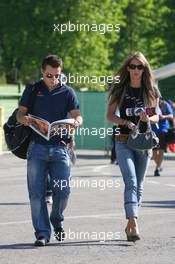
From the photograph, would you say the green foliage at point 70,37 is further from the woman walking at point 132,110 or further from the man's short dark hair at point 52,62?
the man's short dark hair at point 52,62

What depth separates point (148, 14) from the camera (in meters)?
63.7

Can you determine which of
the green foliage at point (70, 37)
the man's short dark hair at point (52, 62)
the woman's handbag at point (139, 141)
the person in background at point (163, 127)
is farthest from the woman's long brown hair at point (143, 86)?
the green foliage at point (70, 37)

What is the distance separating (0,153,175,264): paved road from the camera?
8883 millimetres

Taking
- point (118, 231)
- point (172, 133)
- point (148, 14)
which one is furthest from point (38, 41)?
point (118, 231)

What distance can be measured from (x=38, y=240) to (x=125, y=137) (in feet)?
4.38

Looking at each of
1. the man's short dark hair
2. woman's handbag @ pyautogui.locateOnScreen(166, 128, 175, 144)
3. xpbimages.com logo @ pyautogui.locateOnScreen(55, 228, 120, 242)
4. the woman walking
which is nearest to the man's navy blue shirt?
the man's short dark hair

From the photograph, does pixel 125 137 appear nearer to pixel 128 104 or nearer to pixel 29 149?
pixel 128 104

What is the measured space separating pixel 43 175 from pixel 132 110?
1105 millimetres

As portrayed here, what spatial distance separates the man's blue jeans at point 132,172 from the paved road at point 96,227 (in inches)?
14.1

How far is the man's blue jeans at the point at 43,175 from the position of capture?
9.58 m

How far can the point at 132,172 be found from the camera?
32.3ft

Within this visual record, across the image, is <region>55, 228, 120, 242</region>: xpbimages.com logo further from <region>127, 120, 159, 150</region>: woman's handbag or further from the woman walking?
<region>127, 120, 159, 150</region>: woman's handbag

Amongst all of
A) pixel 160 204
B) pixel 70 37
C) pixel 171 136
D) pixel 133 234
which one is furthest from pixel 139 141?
pixel 70 37

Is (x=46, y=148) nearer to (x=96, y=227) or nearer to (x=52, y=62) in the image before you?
(x=52, y=62)
